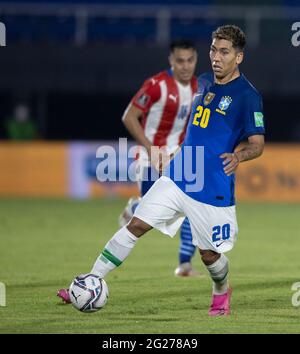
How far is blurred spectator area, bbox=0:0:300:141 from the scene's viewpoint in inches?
969

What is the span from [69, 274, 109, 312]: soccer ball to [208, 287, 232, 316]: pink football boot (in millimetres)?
871

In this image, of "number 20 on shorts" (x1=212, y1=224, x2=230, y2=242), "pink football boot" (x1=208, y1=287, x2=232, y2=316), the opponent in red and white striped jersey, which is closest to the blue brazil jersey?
"number 20 on shorts" (x1=212, y1=224, x2=230, y2=242)

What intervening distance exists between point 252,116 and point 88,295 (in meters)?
1.82

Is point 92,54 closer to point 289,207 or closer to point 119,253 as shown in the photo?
point 289,207

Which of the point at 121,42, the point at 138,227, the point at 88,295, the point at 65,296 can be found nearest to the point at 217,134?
the point at 138,227

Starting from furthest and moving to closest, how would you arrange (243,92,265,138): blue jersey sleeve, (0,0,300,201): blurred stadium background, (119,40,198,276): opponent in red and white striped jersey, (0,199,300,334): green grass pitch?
(0,0,300,201): blurred stadium background → (119,40,198,276): opponent in red and white striped jersey → (243,92,265,138): blue jersey sleeve → (0,199,300,334): green grass pitch

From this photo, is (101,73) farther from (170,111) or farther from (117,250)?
(117,250)

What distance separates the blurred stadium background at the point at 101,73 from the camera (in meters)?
21.9

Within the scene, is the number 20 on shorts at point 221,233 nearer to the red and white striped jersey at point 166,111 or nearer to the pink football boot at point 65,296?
the pink football boot at point 65,296

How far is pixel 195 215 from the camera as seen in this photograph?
310 inches

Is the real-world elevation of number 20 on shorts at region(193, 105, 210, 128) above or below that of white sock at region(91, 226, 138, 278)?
above

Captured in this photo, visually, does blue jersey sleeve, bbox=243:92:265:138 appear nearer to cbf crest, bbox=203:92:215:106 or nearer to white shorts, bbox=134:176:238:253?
cbf crest, bbox=203:92:215:106

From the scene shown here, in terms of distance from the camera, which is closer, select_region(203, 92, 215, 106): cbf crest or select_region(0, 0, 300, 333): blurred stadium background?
select_region(203, 92, 215, 106): cbf crest

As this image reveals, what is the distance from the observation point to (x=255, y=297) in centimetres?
902
